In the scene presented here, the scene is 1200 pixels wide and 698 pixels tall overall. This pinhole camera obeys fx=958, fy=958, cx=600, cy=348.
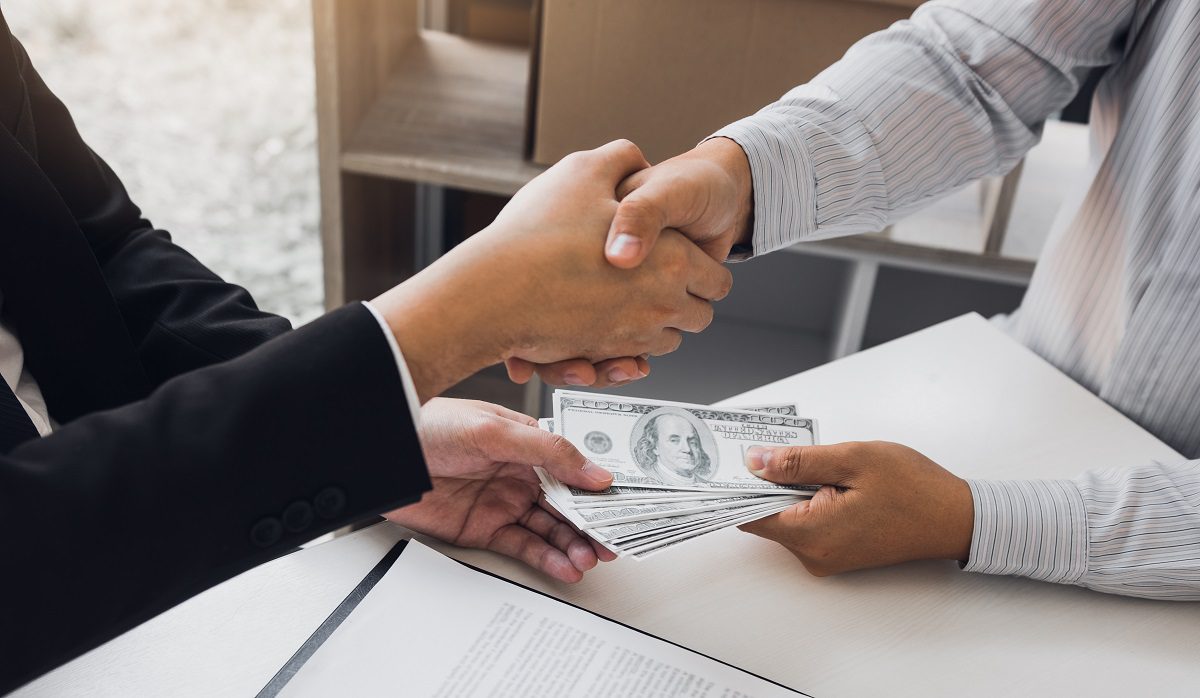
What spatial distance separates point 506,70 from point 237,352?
45.1 inches

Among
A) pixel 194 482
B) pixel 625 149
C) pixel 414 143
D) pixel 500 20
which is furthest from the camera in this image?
pixel 500 20

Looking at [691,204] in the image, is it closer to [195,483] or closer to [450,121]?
[195,483]

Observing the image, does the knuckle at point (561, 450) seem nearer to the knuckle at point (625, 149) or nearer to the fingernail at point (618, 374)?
the fingernail at point (618, 374)

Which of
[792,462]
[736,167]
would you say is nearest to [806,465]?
[792,462]

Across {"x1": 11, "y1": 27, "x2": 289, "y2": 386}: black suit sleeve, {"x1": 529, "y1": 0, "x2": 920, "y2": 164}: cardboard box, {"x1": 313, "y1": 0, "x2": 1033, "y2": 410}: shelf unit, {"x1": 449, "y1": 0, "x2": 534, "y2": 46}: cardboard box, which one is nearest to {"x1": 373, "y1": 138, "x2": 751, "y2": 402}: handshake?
{"x1": 11, "y1": 27, "x2": 289, "y2": 386}: black suit sleeve

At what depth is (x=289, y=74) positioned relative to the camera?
Answer: 2004mm

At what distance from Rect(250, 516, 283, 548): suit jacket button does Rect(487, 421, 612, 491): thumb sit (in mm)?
215

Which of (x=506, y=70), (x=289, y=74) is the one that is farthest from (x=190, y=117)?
(x=506, y=70)

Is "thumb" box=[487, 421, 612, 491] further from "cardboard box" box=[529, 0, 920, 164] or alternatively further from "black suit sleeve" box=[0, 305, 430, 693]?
"cardboard box" box=[529, 0, 920, 164]

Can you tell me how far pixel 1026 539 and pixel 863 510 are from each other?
0.48 feet

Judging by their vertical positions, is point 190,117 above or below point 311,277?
above

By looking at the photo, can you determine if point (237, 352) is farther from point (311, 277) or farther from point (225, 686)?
point (311, 277)

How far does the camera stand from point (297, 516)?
0.65 meters

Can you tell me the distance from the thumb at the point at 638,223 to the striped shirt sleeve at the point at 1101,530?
37 centimetres
